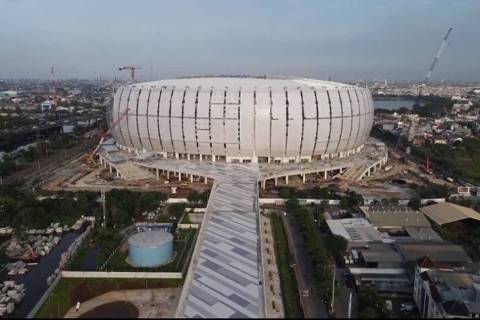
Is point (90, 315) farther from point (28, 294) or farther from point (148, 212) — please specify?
point (148, 212)

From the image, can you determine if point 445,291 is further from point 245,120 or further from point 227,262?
point 245,120

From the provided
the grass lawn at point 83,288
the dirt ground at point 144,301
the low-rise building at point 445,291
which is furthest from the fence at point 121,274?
the low-rise building at point 445,291

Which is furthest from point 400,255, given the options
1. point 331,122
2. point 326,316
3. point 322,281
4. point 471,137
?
point 471,137

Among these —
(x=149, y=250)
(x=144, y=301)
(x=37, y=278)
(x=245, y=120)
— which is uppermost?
(x=245, y=120)

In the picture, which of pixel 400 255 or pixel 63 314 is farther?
pixel 400 255

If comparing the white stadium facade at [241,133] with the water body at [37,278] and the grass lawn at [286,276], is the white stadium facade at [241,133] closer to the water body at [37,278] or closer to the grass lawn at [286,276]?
the grass lawn at [286,276]

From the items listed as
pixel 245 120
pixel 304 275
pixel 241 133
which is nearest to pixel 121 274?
pixel 304 275
